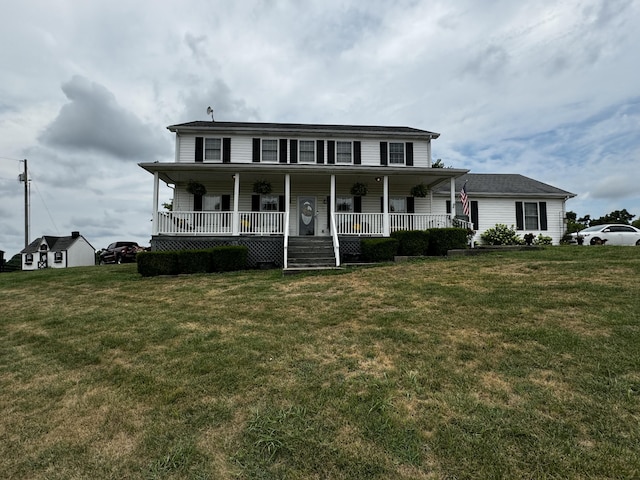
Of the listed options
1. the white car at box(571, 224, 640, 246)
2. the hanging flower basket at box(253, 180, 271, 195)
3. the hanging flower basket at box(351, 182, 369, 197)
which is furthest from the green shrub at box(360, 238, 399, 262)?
the white car at box(571, 224, 640, 246)

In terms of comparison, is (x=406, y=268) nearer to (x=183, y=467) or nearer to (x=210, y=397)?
(x=210, y=397)

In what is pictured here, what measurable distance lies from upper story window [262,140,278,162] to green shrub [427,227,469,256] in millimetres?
8174

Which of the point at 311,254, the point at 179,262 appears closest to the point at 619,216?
the point at 311,254

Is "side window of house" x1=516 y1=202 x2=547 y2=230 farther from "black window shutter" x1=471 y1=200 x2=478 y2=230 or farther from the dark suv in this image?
the dark suv

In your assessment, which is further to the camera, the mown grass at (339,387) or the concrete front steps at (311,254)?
the concrete front steps at (311,254)

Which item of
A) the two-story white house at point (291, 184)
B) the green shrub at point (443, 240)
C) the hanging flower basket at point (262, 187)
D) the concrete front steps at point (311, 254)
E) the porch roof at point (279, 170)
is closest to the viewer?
the concrete front steps at point (311, 254)

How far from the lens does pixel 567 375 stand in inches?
135

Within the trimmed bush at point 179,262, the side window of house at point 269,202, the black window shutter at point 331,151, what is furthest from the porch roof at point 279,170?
the trimmed bush at point 179,262

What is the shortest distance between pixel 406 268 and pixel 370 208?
282 inches

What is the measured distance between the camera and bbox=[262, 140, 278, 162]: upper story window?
53.7 feet

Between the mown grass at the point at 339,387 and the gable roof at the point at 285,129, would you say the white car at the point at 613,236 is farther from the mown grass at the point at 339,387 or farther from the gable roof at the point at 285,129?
the mown grass at the point at 339,387

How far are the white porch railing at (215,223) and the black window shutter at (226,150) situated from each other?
303 centimetres

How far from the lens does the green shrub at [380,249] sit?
11.8m

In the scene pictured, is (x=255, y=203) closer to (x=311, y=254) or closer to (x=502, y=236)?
(x=311, y=254)
